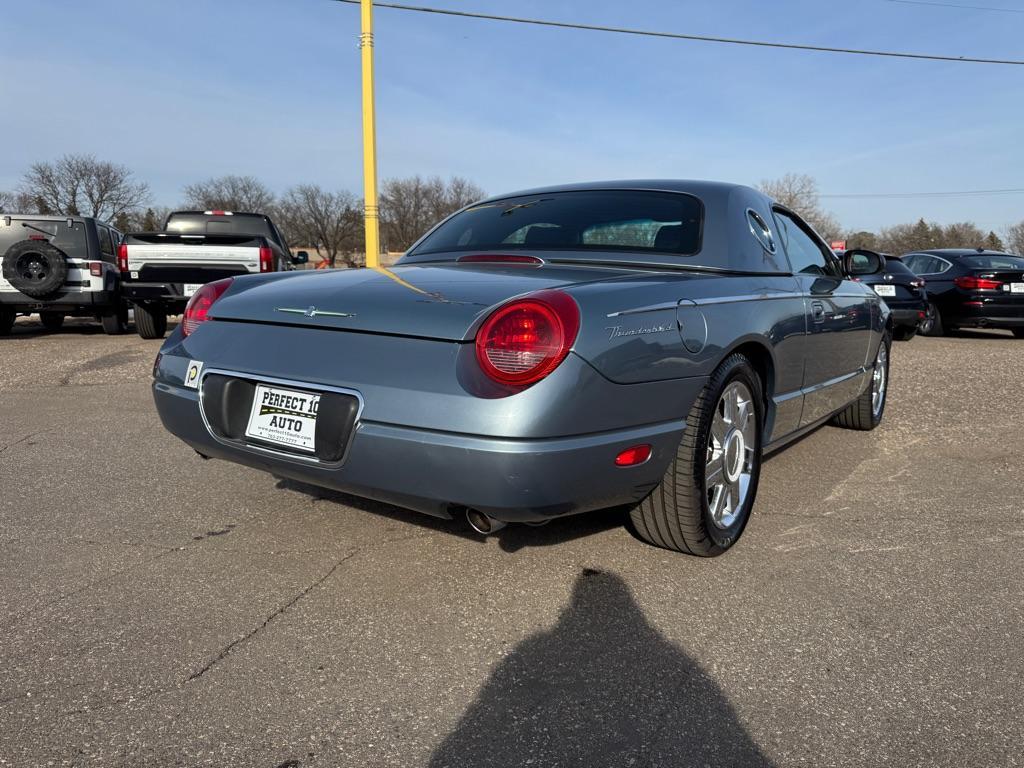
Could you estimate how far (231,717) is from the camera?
75.0 inches

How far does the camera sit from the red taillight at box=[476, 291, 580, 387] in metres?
2.25

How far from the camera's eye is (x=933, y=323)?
13.1m

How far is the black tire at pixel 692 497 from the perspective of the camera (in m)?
2.69

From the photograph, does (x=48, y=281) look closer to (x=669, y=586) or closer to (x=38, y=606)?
(x=38, y=606)

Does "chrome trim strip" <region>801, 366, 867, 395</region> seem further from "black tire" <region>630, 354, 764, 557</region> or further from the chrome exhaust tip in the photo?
the chrome exhaust tip

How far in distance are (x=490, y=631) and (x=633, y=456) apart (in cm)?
68

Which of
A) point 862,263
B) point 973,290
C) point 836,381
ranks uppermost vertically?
point 862,263

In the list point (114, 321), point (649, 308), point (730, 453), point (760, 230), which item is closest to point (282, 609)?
point (649, 308)

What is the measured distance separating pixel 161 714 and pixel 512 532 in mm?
1523

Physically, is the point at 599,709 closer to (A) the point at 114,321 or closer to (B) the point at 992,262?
(A) the point at 114,321

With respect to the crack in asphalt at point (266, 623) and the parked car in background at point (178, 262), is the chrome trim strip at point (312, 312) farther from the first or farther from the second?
the parked car in background at point (178, 262)

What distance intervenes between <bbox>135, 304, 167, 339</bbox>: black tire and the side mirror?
9.07 m

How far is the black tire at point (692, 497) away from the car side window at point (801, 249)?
116 cm

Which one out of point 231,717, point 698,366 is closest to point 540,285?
point 698,366
